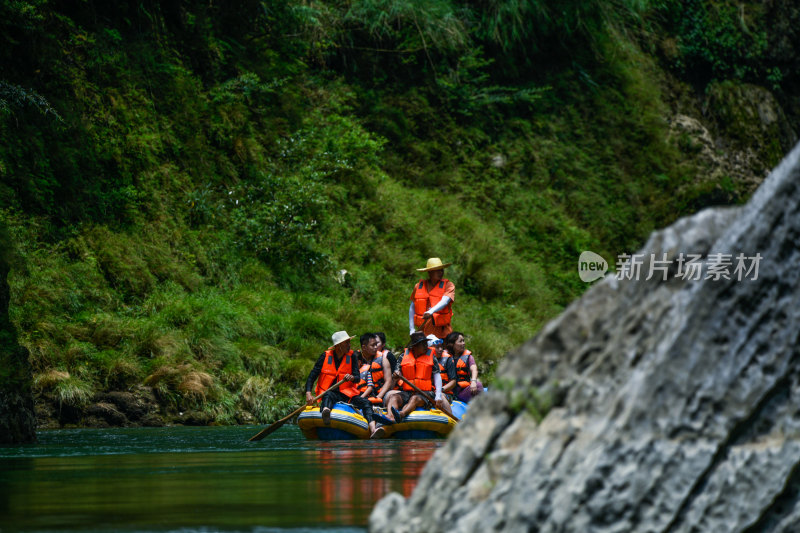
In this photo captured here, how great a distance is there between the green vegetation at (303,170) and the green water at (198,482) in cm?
414

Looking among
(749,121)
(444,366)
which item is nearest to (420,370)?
(444,366)

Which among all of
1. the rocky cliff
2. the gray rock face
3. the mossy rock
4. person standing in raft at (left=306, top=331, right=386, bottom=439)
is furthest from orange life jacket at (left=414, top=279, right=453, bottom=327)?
the mossy rock

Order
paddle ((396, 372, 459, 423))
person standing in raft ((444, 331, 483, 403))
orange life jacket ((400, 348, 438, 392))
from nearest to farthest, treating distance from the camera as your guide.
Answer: paddle ((396, 372, 459, 423)), orange life jacket ((400, 348, 438, 392)), person standing in raft ((444, 331, 483, 403))

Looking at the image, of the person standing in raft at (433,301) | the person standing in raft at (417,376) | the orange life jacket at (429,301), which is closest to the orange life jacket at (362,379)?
the person standing in raft at (417,376)

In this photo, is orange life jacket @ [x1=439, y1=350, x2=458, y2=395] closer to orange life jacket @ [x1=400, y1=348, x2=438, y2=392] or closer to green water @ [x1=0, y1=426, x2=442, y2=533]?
orange life jacket @ [x1=400, y1=348, x2=438, y2=392]

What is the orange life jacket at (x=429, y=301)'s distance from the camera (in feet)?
50.6

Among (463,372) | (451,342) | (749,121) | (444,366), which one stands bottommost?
(463,372)

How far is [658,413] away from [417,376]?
10088 millimetres

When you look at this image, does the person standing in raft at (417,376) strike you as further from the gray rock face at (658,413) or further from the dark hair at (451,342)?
the gray rock face at (658,413)

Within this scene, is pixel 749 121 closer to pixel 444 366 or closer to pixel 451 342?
pixel 451 342

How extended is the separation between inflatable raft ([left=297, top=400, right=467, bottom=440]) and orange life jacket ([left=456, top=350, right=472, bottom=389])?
83 cm

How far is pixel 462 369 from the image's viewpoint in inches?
573

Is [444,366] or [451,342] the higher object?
[451,342]

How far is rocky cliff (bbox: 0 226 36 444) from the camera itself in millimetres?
11078
